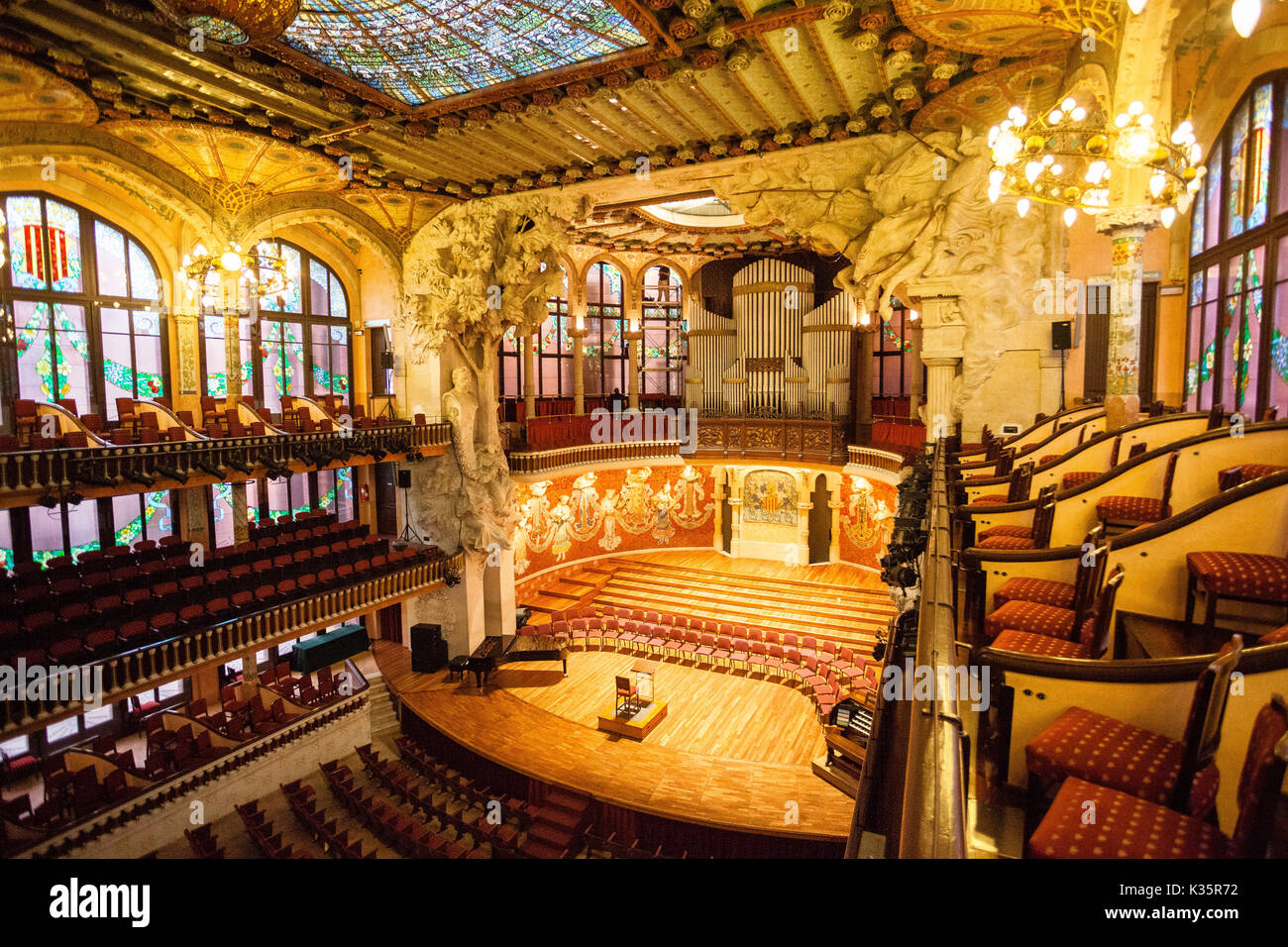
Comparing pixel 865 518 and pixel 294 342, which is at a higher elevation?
pixel 294 342

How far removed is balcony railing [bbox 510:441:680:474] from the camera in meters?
18.0

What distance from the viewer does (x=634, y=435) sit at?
21109 millimetres

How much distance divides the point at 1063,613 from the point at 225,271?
46.6 ft

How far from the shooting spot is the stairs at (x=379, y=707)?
14.6 metres

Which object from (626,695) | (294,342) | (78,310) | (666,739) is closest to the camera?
(666,739)

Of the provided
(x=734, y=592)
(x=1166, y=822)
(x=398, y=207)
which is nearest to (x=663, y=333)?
(x=734, y=592)

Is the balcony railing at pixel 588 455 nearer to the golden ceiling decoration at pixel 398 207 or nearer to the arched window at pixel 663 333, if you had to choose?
the arched window at pixel 663 333

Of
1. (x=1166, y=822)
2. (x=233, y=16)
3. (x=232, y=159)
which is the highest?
(x=232, y=159)

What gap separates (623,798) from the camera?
34.8ft

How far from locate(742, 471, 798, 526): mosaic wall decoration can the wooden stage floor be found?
750 centimetres

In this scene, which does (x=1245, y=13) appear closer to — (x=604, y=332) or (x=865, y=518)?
(x=865, y=518)

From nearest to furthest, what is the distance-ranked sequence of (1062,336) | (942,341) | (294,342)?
(1062,336) → (942,341) → (294,342)

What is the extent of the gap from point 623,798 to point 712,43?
10.7 metres

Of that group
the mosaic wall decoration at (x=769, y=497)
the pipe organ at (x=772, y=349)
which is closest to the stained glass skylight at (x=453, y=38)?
the pipe organ at (x=772, y=349)
